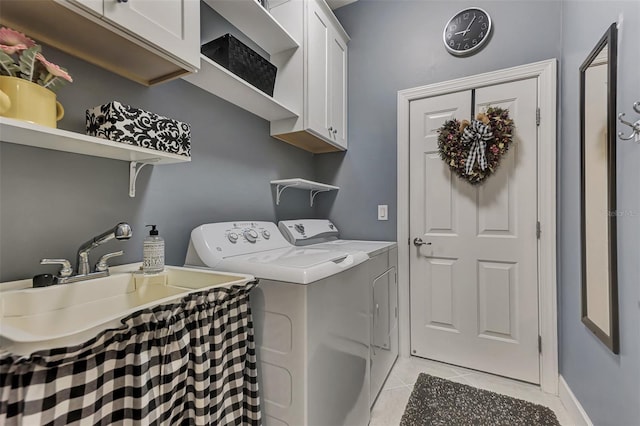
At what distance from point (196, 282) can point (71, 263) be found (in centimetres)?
42

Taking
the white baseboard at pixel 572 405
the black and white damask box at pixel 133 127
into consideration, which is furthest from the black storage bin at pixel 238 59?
the white baseboard at pixel 572 405

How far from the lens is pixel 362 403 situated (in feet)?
4.77

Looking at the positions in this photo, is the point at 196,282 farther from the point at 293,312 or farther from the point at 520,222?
the point at 520,222

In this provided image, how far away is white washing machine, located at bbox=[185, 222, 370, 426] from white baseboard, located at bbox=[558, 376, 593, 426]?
3.76 ft

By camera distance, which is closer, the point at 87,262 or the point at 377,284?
the point at 87,262

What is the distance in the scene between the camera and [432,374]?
204 cm

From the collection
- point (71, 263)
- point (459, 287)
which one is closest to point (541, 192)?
point (459, 287)

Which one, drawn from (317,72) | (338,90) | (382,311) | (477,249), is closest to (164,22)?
(317,72)

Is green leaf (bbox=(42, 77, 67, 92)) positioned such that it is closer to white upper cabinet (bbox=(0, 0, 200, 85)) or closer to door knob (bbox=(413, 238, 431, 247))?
white upper cabinet (bbox=(0, 0, 200, 85))

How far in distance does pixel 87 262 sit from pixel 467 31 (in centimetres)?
270

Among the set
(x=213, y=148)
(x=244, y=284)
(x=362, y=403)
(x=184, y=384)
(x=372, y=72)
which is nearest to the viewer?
(x=184, y=384)

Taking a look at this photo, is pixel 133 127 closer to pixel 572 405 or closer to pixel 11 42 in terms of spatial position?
pixel 11 42

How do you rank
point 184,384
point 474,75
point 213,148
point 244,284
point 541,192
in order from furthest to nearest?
point 474,75, point 541,192, point 213,148, point 244,284, point 184,384

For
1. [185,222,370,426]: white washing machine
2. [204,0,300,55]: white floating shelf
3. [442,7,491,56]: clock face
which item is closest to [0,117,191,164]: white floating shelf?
[185,222,370,426]: white washing machine
